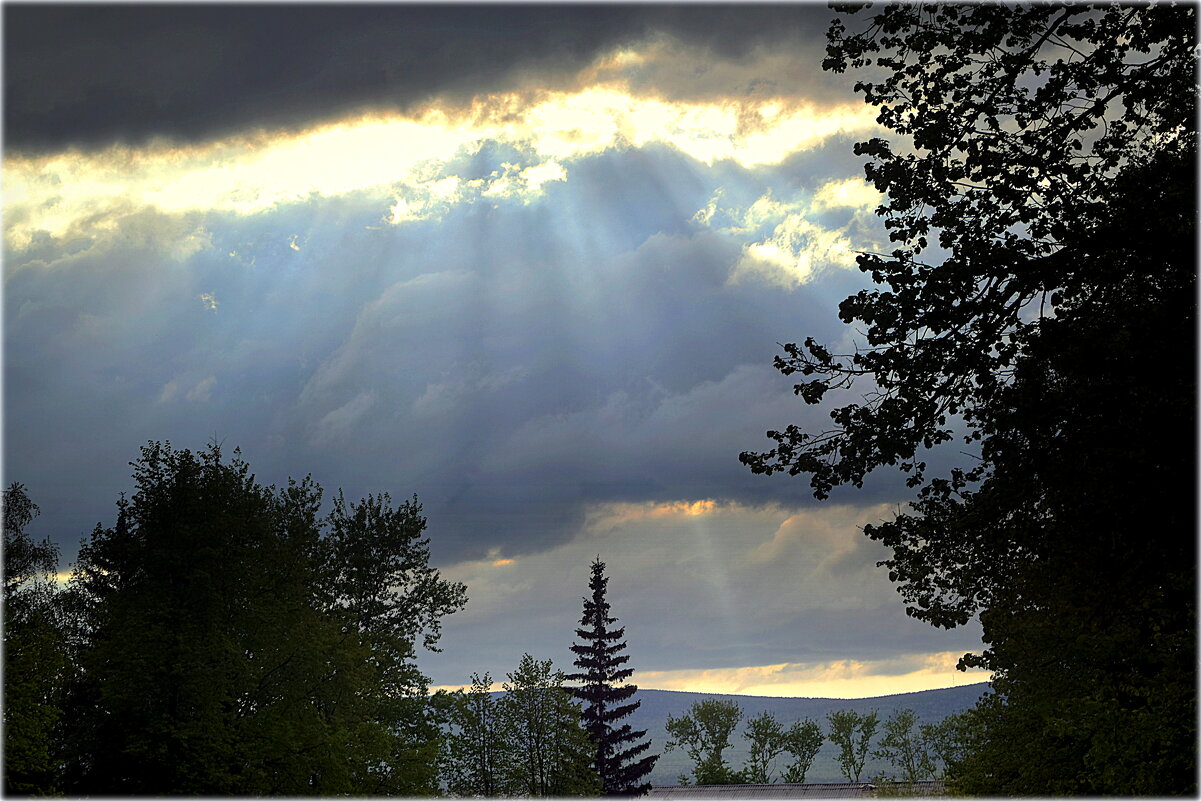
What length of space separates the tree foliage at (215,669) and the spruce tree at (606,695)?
44.3 m

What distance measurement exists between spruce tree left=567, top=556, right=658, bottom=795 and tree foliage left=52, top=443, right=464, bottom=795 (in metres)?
44.3

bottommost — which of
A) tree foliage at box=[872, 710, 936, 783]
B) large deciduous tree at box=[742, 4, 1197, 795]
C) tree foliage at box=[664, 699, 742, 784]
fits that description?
tree foliage at box=[872, 710, 936, 783]

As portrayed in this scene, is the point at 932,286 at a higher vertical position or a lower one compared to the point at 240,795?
higher

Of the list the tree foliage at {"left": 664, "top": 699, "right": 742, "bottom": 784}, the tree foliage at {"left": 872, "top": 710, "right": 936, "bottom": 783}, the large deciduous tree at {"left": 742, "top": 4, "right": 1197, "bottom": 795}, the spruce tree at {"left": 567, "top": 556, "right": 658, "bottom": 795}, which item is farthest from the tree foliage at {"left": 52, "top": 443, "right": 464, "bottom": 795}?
the tree foliage at {"left": 872, "top": 710, "right": 936, "bottom": 783}

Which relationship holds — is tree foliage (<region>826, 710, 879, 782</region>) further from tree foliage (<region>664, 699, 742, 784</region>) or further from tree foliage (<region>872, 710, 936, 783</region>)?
tree foliage (<region>664, 699, 742, 784</region>)

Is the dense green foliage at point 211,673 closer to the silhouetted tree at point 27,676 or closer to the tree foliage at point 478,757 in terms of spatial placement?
the silhouetted tree at point 27,676

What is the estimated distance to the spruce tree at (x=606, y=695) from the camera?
81250 mm

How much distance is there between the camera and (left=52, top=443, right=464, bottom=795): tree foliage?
30656 mm

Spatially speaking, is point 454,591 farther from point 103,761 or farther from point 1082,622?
point 1082,622

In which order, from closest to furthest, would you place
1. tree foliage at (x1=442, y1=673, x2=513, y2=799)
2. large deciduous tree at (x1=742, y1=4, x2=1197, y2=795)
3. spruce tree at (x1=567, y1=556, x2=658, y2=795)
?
large deciduous tree at (x1=742, y1=4, x2=1197, y2=795) → tree foliage at (x1=442, y1=673, x2=513, y2=799) → spruce tree at (x1=567, y1=556, x2=658, y2=795)

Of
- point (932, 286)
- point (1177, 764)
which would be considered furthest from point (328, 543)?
point (932, 286)

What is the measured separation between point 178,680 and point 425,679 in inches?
854

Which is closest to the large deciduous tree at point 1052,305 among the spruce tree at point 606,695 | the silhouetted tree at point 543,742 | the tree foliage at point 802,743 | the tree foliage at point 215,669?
the tree foliage at point 215,669

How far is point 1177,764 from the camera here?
21.8m
